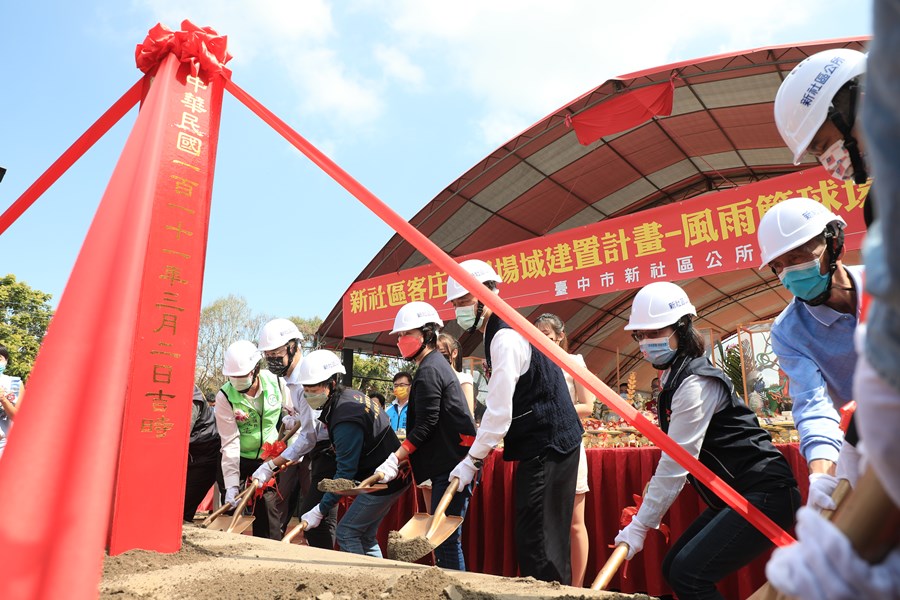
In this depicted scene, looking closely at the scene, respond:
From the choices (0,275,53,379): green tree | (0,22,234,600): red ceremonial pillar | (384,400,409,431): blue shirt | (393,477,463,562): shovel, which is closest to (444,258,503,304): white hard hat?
(393,477,463,562): shovel

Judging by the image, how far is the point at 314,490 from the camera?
14.4ft

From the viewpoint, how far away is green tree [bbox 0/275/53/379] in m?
21.9

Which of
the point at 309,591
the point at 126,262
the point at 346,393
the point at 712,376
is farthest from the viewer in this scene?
the point at 346,393

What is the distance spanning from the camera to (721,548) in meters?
2.03

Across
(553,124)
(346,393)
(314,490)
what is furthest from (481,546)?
(553,124)

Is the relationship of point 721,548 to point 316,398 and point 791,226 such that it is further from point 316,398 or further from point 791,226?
point 316,398

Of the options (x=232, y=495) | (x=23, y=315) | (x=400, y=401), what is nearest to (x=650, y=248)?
(x=400, y=401)

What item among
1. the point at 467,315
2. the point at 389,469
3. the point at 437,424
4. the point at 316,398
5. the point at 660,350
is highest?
the point at 467,315

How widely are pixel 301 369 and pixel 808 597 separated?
3.94m

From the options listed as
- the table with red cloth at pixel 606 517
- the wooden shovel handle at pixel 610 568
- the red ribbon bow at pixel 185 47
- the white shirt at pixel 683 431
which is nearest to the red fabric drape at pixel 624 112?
the table with red cloth at pixel 606 517

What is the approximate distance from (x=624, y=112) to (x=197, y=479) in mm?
7256

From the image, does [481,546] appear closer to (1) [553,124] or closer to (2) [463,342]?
(1) [553,124]

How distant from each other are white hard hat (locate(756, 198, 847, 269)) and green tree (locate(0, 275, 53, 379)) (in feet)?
81.5

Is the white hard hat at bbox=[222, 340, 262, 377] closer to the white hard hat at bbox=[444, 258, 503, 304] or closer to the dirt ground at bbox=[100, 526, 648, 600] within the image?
the white hard hat at bbox=[444, 258, 503, 304]
